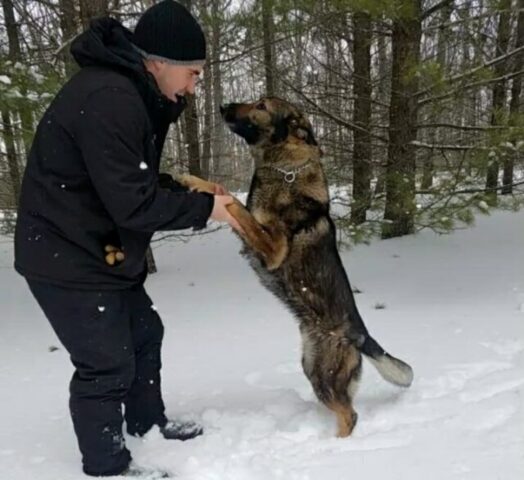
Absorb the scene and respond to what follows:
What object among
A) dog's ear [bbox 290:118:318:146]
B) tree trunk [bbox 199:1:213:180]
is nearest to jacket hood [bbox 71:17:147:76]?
dog's ear [bbox 290:118:318:146]

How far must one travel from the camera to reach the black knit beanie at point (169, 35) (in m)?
2.24

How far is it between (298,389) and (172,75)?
85.4 inches

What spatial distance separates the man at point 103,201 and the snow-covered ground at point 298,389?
1.60 feet

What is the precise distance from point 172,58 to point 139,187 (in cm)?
57

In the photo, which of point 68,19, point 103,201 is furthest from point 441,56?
point 103,201

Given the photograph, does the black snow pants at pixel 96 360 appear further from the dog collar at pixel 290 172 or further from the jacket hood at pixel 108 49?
the dog collar at pixel 290 172

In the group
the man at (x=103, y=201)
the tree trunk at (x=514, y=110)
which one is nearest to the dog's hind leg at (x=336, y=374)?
the man at (x=103, y=201)

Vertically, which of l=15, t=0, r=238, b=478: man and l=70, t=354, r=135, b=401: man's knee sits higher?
l=15, t=0, r=238, b=478: man

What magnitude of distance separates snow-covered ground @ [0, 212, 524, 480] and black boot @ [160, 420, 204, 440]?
49mm

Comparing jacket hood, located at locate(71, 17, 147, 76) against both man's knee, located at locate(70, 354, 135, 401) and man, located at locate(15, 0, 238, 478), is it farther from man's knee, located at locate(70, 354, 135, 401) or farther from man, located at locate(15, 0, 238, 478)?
man's knee, located at locate(70, 354, 135, 401)

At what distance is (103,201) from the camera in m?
2.16

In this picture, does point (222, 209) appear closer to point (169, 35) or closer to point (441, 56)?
point (169, 35)

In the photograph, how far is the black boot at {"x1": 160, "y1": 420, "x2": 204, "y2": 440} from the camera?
2.90 metres

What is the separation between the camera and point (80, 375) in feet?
7.90
